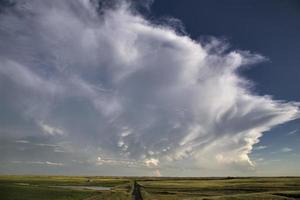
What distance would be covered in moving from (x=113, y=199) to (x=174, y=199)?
13.2 metres

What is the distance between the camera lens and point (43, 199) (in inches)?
2217

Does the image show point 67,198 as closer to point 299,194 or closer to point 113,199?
point 113,199

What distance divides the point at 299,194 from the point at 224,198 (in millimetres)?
24468

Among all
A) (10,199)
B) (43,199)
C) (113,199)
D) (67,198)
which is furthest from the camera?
(113,199)

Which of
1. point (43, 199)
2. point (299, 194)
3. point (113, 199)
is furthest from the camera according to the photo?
point (299, 194)

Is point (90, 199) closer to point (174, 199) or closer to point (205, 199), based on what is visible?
point (174, 199)

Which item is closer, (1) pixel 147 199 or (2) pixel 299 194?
(1) pixel 147 199

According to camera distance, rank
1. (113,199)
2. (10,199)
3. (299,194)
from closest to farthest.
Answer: (10,199) → (113,199) → (299,194)

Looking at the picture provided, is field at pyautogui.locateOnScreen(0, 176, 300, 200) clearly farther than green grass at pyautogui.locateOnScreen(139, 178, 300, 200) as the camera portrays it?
No

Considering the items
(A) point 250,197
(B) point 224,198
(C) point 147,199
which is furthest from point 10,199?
(A) point 250,197

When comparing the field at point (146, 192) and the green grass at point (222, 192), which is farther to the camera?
the green grass at point (222, 192)

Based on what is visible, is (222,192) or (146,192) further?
(222,192)

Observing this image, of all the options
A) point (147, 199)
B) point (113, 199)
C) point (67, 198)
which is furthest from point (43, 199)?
point (147, 199)

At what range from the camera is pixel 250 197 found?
67000mm
